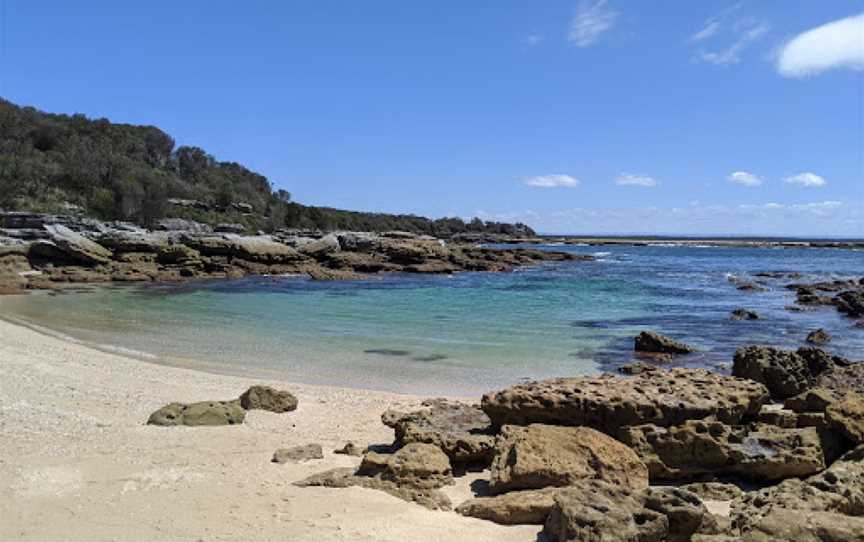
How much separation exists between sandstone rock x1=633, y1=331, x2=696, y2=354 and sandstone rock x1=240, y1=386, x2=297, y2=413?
9.53 m

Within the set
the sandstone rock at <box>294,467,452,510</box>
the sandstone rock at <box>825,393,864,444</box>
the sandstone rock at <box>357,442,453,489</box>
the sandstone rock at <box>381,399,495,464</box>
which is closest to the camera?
the sandstone rock at <box>294,467,452,510</box>

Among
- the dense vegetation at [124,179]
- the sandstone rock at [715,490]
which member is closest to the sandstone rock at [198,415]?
the sandstone rock at [715,490]

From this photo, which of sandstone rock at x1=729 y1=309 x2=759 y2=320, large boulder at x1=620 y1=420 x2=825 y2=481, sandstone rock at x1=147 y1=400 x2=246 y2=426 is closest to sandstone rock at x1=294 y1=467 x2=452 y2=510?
large boulder at x1=620 y1=420 x2=825 y2=481

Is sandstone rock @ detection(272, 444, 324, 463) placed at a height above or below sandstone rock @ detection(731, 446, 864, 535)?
below

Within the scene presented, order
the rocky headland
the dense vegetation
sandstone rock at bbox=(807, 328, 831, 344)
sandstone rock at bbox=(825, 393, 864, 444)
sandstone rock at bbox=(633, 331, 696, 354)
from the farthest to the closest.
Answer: the dense vegetation → the rocky headland → sandstone rock at bbox=(807, 328, 831, 344) → sandstone rock at bbox=(633, 331, 696, 354) → sandstone rock at bbox=(825, 393, 864, 444)

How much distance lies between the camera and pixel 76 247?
34781mm

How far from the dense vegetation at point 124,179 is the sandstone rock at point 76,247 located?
2016cm

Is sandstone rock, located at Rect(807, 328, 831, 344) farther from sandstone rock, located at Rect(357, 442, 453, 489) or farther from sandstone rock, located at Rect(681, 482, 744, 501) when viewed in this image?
sandstone rock, located at Rect(357, 442, 453, 489)

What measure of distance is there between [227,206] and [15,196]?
28.3 m

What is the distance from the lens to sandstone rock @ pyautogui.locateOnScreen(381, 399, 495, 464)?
22.9 feet

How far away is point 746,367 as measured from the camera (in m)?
11.7

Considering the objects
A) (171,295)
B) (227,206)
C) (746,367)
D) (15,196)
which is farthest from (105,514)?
(227,206)

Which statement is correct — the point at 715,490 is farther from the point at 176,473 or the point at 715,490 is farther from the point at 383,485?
the point at 176,473

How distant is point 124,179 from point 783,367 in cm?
6554
